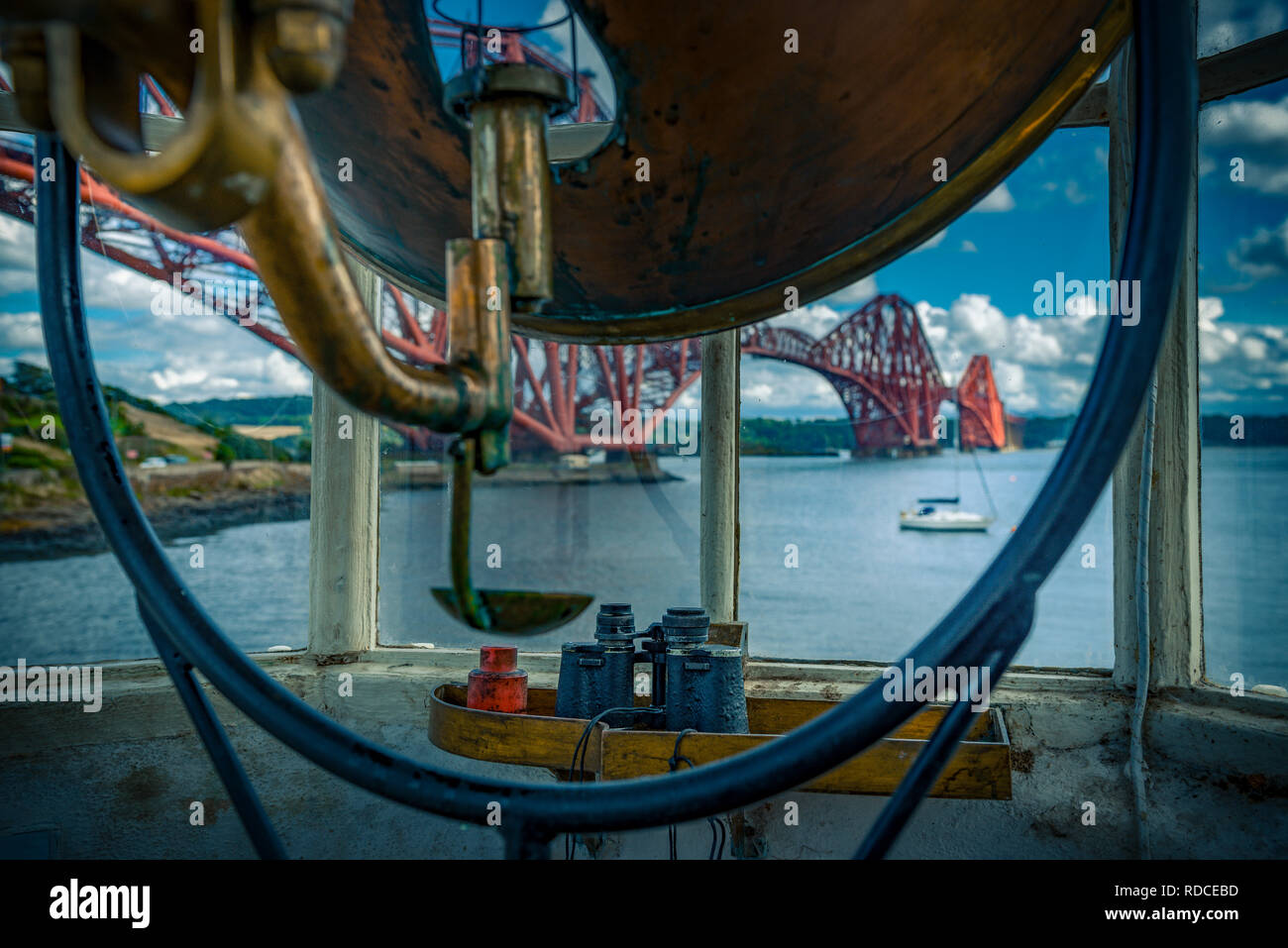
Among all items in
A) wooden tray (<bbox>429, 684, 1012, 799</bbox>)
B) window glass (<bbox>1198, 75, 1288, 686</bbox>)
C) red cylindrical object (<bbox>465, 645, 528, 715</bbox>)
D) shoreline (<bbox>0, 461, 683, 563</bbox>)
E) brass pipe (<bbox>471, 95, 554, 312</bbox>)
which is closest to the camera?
brass pipe (<bbox>471, 95, 554, 312</bbox>)

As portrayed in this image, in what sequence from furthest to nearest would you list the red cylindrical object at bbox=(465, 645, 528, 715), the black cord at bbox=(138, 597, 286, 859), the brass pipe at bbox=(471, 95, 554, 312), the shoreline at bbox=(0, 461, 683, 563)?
the shoreline at bbox=(0, 461, 683, 563)
the red cylindrical object at bbox=(465, 645, 528, 715)
the black cord at bbox=(138, 597, 286, 859)
the brass pipe at bbox=(471, 95, 554, 312)

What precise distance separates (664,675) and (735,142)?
1.25 m

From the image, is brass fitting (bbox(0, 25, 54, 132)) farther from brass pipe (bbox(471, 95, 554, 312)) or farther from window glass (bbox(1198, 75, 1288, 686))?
window glass (bbox(1198, 75, 1288, 686))

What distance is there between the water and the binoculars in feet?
1.13

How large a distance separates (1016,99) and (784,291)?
224 mm

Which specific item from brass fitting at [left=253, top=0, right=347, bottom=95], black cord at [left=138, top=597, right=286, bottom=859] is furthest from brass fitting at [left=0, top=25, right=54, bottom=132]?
black cord at [left=138, top=597, right=286, bottom=859]

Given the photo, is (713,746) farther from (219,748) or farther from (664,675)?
(219,748)

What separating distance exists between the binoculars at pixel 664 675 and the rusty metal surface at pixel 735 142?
91 centimetres

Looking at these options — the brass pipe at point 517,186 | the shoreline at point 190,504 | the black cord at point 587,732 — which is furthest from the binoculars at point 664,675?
the shoreline at point 190,504

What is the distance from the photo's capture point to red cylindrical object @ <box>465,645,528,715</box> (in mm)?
1784

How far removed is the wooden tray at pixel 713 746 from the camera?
4.79 ft

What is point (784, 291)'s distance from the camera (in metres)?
0.79

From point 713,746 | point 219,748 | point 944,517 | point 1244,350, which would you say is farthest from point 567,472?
point 944,517
